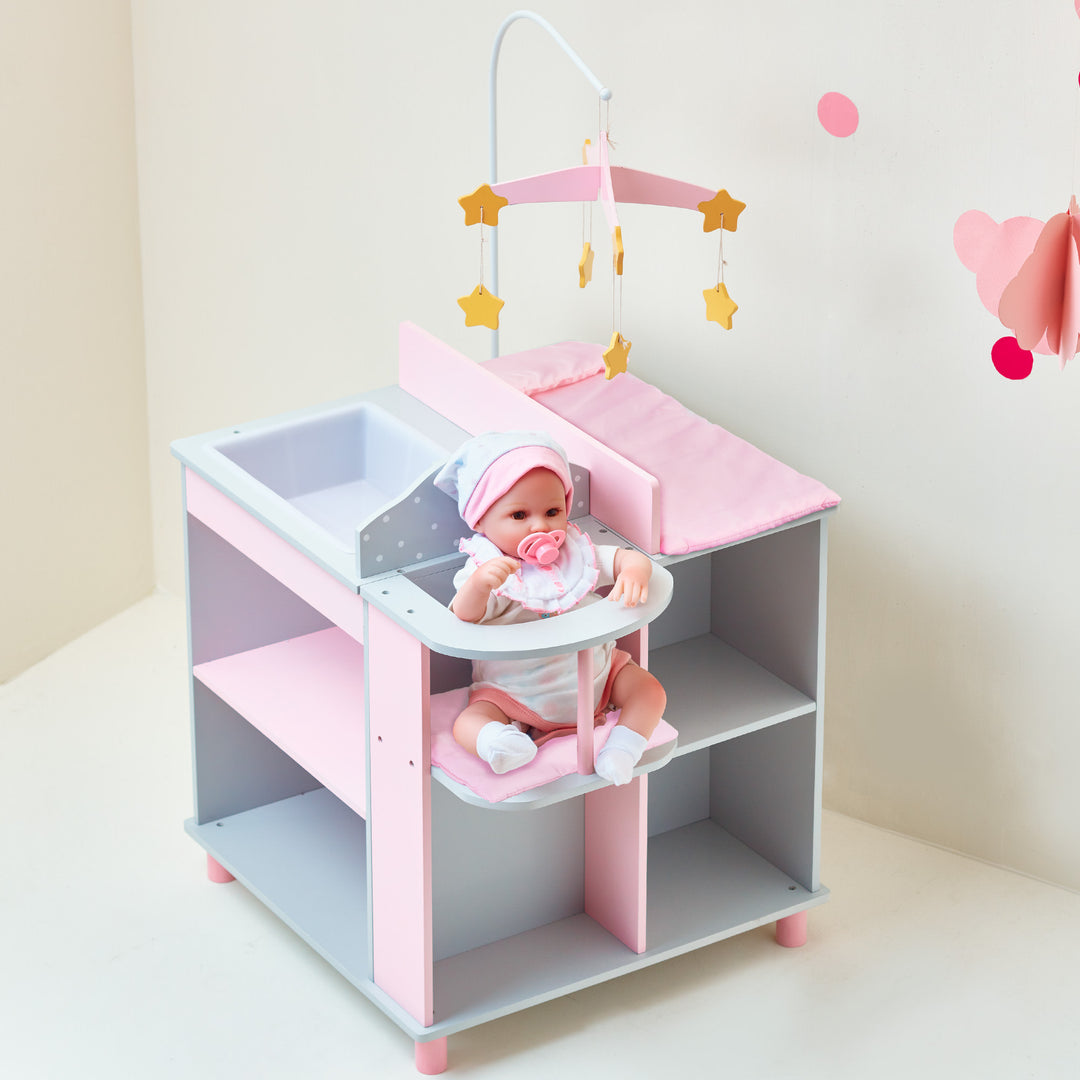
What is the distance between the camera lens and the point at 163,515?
151 inches

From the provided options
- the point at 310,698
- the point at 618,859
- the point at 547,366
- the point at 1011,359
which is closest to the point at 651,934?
the point at 618,859

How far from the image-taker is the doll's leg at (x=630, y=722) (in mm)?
2191

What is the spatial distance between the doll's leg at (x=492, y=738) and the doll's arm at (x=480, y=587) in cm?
14

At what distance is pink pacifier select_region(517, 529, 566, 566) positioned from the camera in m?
2.21

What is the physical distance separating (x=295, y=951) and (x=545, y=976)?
424 millimetres

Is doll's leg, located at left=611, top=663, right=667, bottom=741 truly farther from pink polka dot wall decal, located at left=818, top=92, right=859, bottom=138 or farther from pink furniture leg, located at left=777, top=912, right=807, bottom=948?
pink polka dot wall decal, located at left=818, top=92, right=859, bottom=138

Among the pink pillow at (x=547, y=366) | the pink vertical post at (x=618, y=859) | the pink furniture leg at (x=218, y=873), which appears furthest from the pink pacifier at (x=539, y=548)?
the pink furniture leg at (x=218, y=873)

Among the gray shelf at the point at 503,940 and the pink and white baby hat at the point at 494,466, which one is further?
the gray shelf at the point at 503,940

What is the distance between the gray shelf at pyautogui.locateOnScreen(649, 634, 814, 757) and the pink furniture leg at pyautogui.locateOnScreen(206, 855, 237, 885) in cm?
76

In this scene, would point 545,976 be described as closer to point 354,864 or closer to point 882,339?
point 354,864

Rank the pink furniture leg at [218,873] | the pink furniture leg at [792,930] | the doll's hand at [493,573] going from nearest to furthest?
the doll's hand at [493,573] → the pink furniture leg at [792,930] → the pink furniture leg at [218,873]

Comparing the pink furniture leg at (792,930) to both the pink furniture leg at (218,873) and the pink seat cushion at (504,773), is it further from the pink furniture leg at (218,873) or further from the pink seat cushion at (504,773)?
the pink furniture leg at (218,873)

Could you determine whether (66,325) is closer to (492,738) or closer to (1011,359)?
(492,738)

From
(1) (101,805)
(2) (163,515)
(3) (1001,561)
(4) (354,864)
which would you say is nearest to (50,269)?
(2) (163,515)
